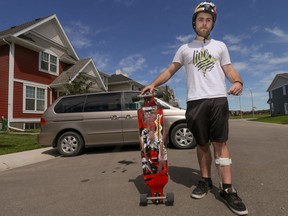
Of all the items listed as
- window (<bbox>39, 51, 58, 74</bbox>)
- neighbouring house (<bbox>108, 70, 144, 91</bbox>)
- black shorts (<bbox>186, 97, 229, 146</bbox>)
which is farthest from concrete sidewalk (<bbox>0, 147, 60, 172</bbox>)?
neighbouring house (<bbox>108, 70, 144, 91</bbox>)

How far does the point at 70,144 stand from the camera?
7.35 meters

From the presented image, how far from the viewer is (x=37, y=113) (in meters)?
18.4

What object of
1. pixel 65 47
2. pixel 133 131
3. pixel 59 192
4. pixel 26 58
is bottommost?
pixel 59 192

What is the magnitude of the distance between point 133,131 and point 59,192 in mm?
3657

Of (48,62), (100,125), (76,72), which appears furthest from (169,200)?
(48,62)

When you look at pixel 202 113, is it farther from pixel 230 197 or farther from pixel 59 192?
pixel 59 192

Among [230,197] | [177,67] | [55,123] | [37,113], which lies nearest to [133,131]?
[55,123]

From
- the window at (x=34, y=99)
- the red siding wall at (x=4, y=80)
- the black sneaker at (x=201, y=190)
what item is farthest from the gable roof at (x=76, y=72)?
the black sneaker at (x=201, y=190)

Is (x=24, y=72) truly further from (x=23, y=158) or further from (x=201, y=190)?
(x=201, y=190)

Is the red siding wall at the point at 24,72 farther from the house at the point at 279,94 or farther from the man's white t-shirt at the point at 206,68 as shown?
the house at the point at 279,94

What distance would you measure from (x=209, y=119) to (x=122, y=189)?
1644mm

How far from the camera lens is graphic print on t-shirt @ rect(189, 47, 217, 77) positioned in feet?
10.2

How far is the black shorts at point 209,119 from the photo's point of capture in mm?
2967

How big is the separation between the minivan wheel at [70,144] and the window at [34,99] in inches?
456
